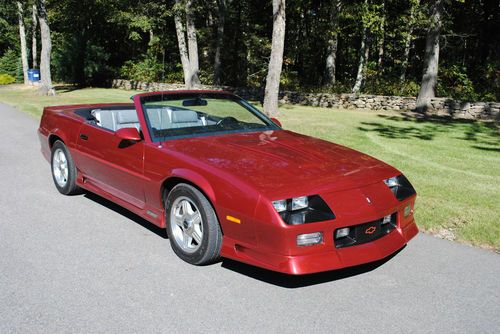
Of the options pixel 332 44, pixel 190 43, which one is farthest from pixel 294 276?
pixel 332 44

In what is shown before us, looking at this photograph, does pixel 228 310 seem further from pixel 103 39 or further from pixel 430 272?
pixel 103 39

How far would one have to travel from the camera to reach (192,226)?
3896 mm

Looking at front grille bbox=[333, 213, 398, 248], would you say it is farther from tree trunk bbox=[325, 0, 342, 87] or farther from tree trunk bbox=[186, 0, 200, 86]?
tree trunk bbox=[186, 0, 200, 86]

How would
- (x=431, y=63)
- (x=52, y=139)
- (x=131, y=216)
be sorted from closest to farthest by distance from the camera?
(x=131, y=216) < (x=52, y=139) < (x=431, y=63)

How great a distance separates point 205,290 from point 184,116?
6.70 ft

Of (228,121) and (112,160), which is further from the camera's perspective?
(228,121)

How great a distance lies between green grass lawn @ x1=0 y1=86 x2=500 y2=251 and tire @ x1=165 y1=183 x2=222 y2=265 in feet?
8.33

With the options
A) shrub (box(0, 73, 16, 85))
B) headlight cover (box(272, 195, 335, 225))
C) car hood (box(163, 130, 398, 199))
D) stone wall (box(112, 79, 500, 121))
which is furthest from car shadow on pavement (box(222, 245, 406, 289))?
shrub (box(0, 73, 16, 85))

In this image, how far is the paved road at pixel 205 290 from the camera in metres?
3.01

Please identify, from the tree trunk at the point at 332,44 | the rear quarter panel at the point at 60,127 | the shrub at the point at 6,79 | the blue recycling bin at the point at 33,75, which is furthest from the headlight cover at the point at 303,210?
the shrub at the point at 6,79

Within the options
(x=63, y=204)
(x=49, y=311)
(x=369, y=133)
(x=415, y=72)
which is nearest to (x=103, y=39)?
(x=415, y=72)

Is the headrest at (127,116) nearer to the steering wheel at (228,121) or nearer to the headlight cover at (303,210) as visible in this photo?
the steering wheel at (228,121)

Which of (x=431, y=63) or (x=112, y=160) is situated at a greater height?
(x=431, y=63)

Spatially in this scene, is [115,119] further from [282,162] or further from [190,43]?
[190,43]
